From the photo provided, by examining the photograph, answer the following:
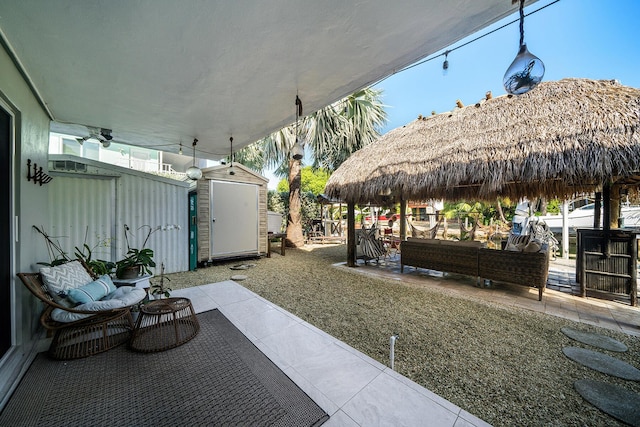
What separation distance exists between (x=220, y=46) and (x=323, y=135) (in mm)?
7124

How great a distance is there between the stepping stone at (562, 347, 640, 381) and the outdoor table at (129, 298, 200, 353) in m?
3.89

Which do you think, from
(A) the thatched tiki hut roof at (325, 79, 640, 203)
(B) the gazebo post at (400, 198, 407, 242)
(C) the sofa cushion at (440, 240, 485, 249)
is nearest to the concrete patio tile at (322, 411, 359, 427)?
(C) the sofa cushion at (440, 240, 485, 249)

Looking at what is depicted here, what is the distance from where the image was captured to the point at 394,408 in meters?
1.57

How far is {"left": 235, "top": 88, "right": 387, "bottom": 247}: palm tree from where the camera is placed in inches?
354

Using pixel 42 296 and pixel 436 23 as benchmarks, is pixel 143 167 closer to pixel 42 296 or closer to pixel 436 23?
pixel 42 296

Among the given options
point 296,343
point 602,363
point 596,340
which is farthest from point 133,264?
point 596,340

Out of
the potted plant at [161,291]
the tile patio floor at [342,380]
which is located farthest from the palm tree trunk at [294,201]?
the tile patio floor at [342,380]

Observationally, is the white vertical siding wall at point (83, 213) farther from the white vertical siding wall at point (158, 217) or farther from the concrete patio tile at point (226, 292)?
the concrete patio tile at point (226, 292)

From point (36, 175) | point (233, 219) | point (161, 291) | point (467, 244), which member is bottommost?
point (161, 291)

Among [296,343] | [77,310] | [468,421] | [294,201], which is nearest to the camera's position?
[468,421]

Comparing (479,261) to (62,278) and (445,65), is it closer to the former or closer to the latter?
(445,65)

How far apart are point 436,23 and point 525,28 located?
71cm

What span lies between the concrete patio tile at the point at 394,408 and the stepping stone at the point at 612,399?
1.11m

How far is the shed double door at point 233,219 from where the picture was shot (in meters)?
6.18
